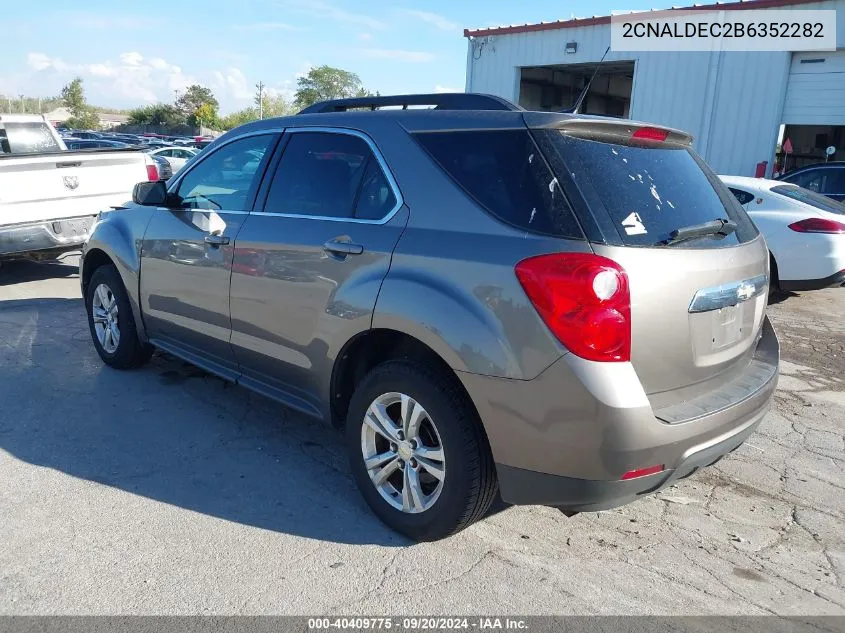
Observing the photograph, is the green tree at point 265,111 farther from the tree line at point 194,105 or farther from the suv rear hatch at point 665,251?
the suv rear hatch at point 665,251

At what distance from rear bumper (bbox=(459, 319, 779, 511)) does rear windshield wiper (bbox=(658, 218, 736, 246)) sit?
0.60 meters

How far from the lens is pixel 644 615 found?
2623 mm

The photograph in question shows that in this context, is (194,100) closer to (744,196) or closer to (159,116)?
(159,116)

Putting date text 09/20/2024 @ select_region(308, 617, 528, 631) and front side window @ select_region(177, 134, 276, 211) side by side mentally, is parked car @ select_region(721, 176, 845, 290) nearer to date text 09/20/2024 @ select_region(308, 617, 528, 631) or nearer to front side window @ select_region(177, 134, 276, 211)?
front side window @ select_region(177, 134, 276, 211)

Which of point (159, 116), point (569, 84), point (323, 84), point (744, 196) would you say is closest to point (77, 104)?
point (159, 116)

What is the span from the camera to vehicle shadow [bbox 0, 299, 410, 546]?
3338 millimetres

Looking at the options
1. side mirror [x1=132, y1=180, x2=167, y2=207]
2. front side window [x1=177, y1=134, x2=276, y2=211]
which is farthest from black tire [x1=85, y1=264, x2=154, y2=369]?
front side window [x1=177, y1=134, x2=276, y2=211]

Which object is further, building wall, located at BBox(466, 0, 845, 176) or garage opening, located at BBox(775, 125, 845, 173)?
garage opening, located at BBox(775, 125, 845, 173)

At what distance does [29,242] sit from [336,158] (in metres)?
5.41

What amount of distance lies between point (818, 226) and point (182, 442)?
6.84 m

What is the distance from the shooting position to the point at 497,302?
2.61 m

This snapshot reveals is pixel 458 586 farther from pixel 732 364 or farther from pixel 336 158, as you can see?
pixel 336 158

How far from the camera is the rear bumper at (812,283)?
749 cm

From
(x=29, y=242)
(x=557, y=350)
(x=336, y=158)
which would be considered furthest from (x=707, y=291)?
(x=29, y=242)
